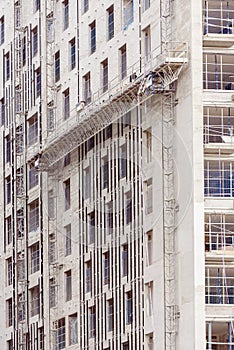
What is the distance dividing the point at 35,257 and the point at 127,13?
1795 cm

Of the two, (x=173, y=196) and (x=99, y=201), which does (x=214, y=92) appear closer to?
(x=173, y=196)

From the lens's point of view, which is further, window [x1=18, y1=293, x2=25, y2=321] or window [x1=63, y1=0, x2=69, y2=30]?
window [x1=18, y1=293, x2=25, y2=321]

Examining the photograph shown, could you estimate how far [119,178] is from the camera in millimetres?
76562

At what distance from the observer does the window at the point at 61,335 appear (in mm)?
82938

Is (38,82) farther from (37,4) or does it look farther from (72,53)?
(72,53)

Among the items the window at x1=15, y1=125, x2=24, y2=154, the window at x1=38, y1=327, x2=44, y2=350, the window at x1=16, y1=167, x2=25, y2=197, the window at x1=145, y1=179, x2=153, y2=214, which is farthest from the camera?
the window at x1=15, y1=125, x2=24, y2=154

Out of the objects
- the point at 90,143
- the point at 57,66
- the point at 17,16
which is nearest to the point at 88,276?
the point at 90,143

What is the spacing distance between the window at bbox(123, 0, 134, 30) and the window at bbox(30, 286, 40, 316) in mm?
18228

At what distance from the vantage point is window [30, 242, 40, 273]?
291ft

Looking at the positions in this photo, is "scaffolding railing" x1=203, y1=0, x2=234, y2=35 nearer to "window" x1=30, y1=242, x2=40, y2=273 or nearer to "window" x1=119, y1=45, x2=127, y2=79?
"window" x1=119, y1=45, x2=127, y2=79

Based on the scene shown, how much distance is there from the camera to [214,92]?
7044 cm

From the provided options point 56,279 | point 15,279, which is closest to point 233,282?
point 56,279

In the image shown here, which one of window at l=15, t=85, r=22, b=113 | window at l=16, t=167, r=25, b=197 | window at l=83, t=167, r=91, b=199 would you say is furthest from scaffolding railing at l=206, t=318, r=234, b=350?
window at l=15, t=85, r=22, b=113

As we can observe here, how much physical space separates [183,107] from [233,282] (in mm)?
8221
